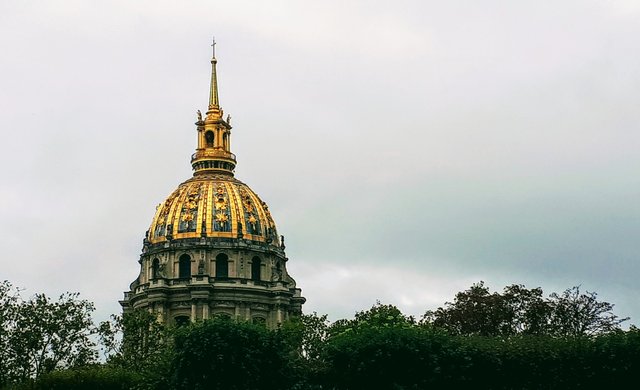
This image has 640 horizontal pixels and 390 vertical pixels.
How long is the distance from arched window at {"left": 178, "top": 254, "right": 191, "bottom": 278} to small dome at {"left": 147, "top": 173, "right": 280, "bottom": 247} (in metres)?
2.86

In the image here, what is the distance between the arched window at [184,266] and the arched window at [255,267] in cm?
721

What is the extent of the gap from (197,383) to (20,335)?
18230 millimetres

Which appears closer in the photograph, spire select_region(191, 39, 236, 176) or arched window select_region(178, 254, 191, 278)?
arched window select_region(178, 254, 191, 278)

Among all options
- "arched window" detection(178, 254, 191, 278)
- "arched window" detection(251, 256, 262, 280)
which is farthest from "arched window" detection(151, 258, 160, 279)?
"arched window" detection(251, 256, 262, 280)

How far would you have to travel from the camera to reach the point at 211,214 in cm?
14788

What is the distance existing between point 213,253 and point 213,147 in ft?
48.7

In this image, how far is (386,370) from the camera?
6725 centimetres

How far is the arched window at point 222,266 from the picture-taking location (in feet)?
474

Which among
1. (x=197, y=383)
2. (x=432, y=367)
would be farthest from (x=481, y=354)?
(x=197, y=383)

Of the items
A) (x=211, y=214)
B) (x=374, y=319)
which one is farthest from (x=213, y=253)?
(x=374, y=319)

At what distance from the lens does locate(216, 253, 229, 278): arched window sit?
144625 millimetres

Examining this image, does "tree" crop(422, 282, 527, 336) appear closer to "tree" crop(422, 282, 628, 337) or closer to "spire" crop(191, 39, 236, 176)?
"tree" crop(422, 282, 628, 337)

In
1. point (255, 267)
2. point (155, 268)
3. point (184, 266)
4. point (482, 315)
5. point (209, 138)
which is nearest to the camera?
point (482, 315)

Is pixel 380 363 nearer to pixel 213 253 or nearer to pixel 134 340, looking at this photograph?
pixel 134 340
